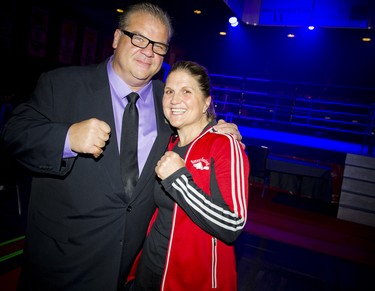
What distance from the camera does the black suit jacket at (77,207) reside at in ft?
4.58

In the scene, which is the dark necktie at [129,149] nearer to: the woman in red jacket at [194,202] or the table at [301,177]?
the woman in red jacket at [194,202]

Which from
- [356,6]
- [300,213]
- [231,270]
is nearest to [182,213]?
[231,270]

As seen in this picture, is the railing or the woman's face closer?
the woman's face

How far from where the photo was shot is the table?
6.13 m

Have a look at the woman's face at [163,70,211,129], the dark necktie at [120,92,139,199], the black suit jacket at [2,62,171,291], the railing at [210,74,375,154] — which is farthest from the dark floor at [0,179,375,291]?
the railing at [210,74,375,154]

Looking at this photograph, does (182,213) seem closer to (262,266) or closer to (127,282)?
(127,282)

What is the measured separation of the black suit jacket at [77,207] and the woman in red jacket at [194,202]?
0.22 m

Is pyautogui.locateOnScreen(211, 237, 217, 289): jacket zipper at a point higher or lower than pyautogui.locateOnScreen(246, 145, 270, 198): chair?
lower

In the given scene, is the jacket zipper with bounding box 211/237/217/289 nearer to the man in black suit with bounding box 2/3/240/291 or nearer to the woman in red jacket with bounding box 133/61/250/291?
the woman in red jacket with bounding box 133/61/250/291

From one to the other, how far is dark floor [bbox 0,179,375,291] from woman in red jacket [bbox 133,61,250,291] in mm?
1713

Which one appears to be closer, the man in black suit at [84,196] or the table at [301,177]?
the man in black suit at [84,196]

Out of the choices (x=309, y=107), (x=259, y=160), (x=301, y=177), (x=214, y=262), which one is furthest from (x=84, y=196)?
(x=309, y=107)

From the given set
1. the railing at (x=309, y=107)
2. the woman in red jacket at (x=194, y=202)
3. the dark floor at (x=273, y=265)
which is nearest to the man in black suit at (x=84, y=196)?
the woman in red jacket at (x=194, y=202)

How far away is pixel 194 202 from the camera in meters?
1.27
